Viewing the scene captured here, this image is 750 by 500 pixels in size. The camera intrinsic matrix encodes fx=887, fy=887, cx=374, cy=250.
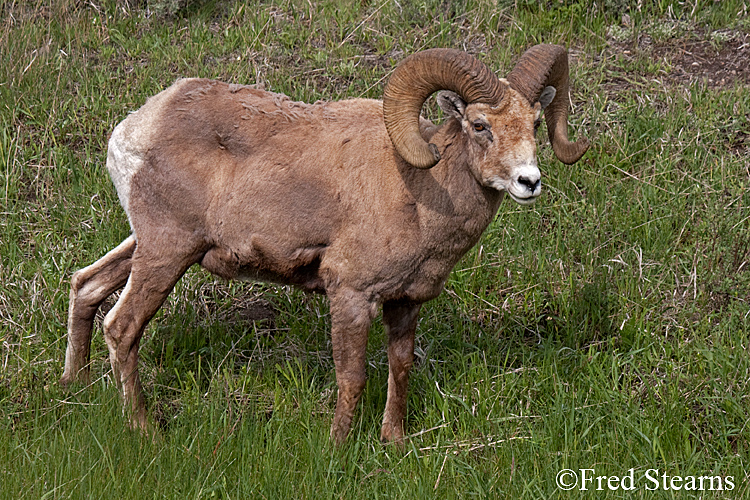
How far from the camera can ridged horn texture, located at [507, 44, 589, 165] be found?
4855 mm

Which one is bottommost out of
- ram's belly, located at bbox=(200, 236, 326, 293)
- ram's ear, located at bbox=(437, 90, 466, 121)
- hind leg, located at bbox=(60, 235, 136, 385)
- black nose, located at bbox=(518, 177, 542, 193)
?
hind leg, located at bbox=(60, 235, 136, 385)

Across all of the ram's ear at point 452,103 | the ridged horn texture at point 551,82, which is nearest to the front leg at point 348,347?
the ram's ear at point 452,103

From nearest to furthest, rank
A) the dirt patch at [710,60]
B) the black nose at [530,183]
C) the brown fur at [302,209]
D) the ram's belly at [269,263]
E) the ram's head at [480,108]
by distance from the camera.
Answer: the black nose at [530,183], the ram's head at [480,108], the brown fur at [302,209], the ram's belly at [269,263], the dirt patch at [710,60]

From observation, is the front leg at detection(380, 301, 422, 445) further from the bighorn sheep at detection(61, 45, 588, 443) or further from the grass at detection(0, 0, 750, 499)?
the grass at detection(0, 0, 750, 499)

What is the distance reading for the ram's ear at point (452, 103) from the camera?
4.89 metres

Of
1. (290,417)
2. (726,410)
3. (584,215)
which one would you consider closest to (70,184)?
(290,417)

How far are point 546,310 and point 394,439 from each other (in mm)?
1676

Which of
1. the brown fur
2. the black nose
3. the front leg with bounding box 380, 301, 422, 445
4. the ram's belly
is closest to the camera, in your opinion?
the black nose

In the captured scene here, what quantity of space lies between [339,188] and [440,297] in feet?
5.45

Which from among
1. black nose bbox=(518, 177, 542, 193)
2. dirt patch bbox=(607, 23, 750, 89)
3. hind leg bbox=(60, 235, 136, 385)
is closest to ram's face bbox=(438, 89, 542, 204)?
black nose bbox=(518, 177, 542, 193)

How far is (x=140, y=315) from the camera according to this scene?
5441mm

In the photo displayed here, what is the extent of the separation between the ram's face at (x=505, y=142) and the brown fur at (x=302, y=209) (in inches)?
1.6

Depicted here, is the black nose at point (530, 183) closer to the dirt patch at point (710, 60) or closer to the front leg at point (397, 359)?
the front leg at point (397, 359)

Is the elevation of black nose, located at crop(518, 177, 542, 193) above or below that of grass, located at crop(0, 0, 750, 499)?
above
